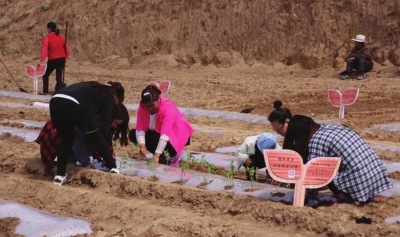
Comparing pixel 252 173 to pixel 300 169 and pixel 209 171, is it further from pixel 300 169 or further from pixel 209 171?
pixel 300 169

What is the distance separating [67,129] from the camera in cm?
586

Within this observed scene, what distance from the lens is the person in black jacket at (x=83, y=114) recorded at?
18.6 ft

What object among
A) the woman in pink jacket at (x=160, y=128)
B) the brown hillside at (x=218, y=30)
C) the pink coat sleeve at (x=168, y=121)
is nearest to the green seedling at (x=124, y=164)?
the woman in pink jacket at (x=160, y=128)

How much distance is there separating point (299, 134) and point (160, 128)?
2.09 m

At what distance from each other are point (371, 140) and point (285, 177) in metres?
3.76

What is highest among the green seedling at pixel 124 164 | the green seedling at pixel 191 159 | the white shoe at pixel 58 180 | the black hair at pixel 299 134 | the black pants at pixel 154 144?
the black hair at pixel 299 134

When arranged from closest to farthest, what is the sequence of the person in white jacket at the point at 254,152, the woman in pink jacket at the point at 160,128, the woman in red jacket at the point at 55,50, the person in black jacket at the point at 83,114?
the person in black jacket at the point at 83,114
the person in white jacket at the point at 254,152
the woman in pink jacket at the point at 160,128
the woman in red jacket at the point at 55,50

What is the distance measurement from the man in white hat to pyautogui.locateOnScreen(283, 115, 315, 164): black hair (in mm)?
8694

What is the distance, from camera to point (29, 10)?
23.4 m

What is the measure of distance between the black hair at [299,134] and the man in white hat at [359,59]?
342 inches

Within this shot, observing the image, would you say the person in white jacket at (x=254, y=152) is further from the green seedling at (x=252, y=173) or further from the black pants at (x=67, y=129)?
the black pants at (x=67, y=129)

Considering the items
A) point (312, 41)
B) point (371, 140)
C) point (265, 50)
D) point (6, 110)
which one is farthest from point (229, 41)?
point (371, 140)

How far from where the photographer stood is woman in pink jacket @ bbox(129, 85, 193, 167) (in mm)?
6383

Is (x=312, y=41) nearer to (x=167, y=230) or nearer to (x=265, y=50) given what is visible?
(x=265, y=50)
